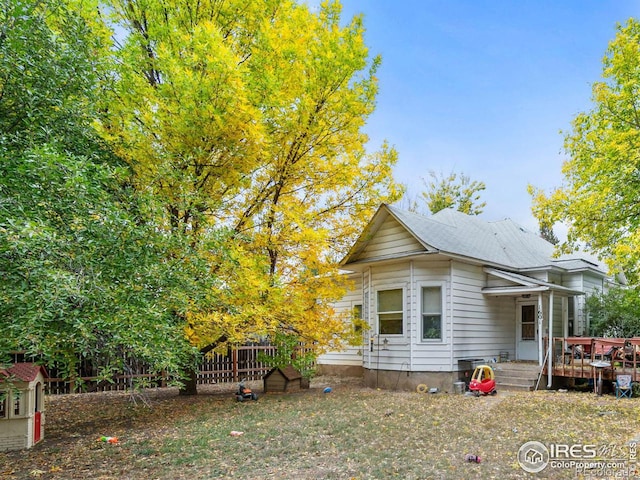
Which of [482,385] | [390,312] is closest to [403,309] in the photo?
[390,312]

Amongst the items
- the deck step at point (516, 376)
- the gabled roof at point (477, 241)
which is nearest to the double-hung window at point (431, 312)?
the gabled roof at point (477, 241)

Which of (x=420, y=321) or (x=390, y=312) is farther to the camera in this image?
(x=390, y=312)

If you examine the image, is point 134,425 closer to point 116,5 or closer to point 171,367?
point 171,367

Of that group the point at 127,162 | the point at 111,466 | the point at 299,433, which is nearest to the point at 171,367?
the point at 111,466

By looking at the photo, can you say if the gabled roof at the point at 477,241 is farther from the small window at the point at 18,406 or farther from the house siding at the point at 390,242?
the small window at the point at 18,406

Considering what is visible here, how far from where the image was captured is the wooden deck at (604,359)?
1059 cm

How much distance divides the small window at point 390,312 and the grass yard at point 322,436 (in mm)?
2146

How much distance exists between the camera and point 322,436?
6672 mm

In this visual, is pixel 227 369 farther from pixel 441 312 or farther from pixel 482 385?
pixel 482 385

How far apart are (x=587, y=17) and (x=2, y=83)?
52.1ft

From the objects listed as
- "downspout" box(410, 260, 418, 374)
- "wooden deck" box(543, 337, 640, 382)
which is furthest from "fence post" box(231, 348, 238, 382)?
"wooden deck" box(543, 337, 640, 382)

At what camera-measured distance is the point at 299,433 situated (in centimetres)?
686
